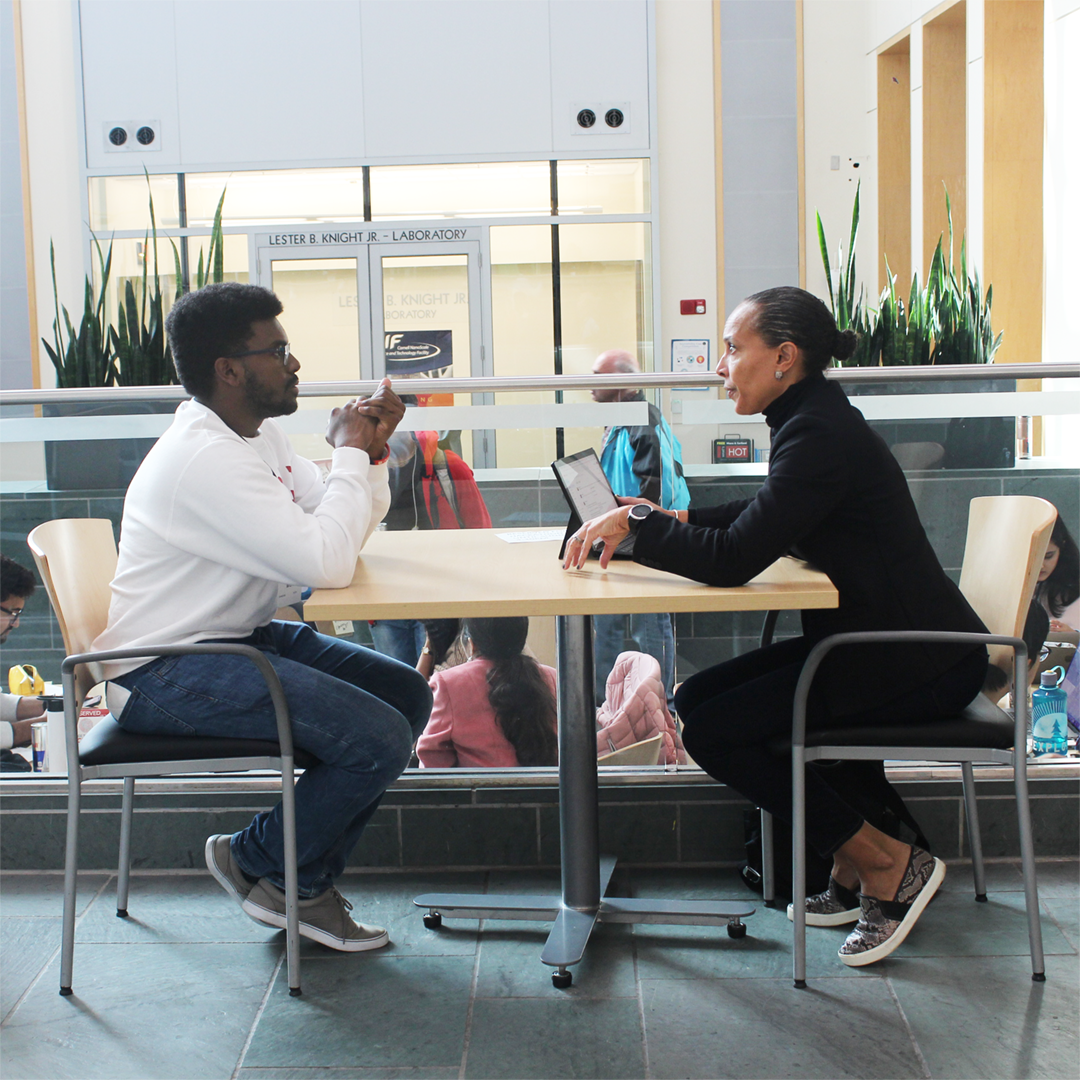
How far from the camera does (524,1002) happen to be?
1880 mm

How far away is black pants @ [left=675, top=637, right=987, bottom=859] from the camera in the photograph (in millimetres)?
1878

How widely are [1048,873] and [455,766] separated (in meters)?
1.30

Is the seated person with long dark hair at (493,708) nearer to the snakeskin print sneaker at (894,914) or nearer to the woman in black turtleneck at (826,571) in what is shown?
the woman in black turtleneck at (826,571)

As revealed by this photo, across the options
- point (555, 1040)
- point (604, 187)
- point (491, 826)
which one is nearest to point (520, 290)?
point (604, 187)

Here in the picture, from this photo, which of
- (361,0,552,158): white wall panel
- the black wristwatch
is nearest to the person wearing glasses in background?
the black wristwatch

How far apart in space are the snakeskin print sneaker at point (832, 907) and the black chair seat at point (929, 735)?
490mm

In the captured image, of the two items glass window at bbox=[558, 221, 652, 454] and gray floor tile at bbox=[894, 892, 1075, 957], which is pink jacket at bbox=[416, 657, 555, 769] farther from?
glass window at bbox=[558, 221, 652, 454]

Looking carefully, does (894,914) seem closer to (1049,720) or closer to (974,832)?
(974,832)

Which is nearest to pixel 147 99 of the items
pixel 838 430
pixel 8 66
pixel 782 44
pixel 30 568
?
pixel 8 66

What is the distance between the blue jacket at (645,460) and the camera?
2480 millimetres

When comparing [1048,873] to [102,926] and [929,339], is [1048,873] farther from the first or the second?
[102,926]

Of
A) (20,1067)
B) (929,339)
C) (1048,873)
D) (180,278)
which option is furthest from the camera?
(180,278)

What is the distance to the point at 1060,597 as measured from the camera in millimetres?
2469

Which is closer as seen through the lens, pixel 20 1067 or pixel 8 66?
pixel 20 1067
